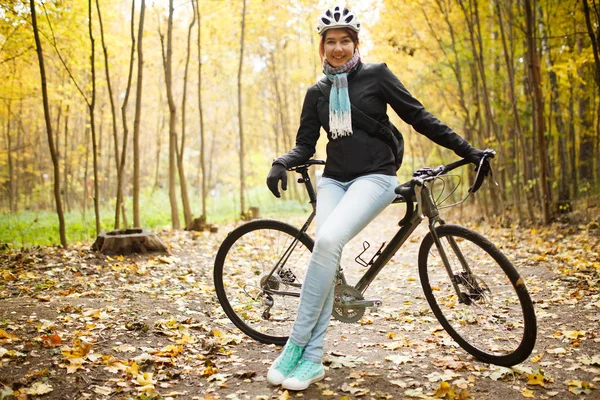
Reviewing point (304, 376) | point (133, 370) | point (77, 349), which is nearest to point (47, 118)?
point (77, 349)

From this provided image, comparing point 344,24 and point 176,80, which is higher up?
point 176,80

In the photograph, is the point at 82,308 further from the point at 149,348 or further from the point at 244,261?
the point at 244,261

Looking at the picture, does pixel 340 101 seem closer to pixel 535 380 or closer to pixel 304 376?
pixel 304 376

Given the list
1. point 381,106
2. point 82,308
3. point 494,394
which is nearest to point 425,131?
point 381,106

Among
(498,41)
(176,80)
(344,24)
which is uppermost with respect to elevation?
(176,80)

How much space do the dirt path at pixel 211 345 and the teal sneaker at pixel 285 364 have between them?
64mm

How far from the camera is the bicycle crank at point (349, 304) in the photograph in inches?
110

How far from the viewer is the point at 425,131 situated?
266 centimetres

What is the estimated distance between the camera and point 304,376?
2.50m

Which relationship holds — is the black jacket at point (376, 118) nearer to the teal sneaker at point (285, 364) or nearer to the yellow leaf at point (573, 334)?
the teal sneaker at point (285, 364)

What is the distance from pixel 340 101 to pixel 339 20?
18.7 inches

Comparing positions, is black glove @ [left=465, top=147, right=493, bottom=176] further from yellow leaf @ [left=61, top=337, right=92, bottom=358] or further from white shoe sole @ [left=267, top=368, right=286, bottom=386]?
yellow leaf @ [left=61, top=337, right=92, bottom=358]

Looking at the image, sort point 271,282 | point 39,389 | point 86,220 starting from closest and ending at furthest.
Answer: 1. point 39,389
2. point 271,282
3. point 86,220

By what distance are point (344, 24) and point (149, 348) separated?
2394 millimetres
